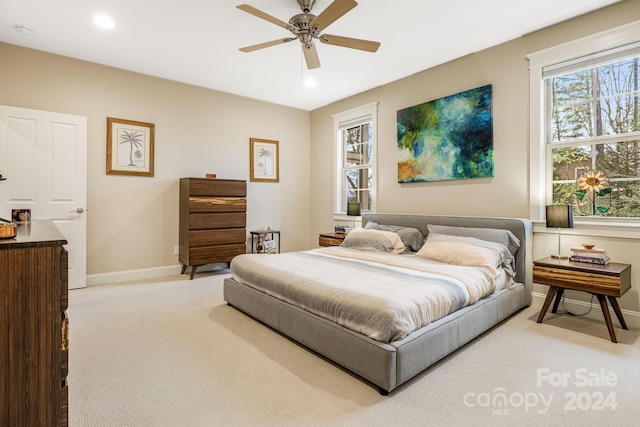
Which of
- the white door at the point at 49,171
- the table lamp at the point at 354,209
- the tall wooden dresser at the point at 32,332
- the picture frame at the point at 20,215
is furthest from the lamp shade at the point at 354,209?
the tall wooden dresser at the point at 32,332

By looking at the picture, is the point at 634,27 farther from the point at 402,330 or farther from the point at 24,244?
the point at 24,244

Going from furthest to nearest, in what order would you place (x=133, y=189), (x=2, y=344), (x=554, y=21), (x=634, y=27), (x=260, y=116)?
(x=260, y=116) < (x=133, y=189) < (x=554, y=21) < (x=634, y=27) < (x=2, y=344)

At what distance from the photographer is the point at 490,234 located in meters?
3.31

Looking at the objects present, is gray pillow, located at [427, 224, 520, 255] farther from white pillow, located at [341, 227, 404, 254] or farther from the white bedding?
white pillow, located at [341, 227, 404, 254]

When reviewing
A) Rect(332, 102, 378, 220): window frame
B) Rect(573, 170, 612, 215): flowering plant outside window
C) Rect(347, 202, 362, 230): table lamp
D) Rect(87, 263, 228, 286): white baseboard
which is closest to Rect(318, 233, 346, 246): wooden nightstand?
Rect(347, 202, 362, 230): table lamp

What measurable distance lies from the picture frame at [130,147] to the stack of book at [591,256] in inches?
196

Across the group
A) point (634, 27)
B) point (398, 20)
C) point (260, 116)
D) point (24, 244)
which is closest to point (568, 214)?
point (634, 27)

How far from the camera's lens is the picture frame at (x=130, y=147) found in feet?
14.2

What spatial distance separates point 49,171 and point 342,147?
4069 mm

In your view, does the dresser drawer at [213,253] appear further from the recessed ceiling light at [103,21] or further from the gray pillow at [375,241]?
the recessed ceiling light at [103,21]

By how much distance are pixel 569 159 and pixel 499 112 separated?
0.85m

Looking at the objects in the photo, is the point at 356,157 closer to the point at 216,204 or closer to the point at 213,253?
the point at 216,204

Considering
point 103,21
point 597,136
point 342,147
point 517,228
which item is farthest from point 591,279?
point 103,21

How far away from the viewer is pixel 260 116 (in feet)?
18.6
